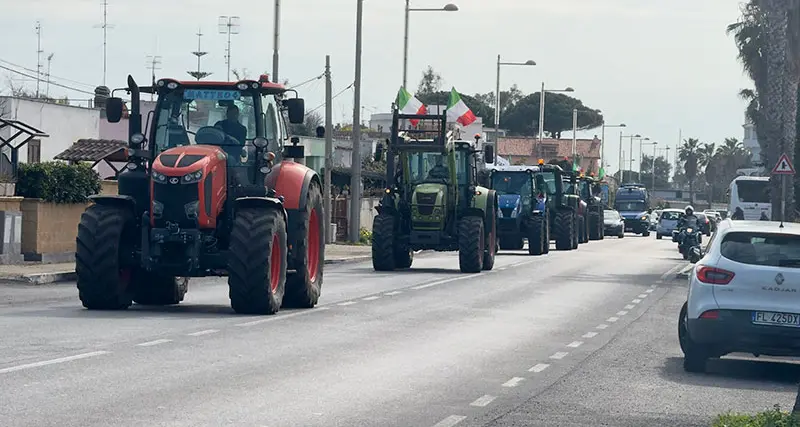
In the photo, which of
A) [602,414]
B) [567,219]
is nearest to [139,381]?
[602,414]

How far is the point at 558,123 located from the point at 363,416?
485 ft

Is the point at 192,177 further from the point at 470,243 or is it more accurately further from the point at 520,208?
the point at 520,208

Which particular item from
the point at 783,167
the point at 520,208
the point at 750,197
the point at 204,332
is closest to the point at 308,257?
the point at 204,332

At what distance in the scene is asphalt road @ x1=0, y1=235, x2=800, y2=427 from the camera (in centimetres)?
1144

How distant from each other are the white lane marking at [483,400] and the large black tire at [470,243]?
20.4m

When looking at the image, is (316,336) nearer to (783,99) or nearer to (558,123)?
(783,99)

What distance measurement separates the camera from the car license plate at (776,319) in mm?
15250

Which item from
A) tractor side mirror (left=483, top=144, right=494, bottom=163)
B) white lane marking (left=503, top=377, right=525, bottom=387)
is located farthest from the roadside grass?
tractor side mirror (left=483, top=144, right=494, bottom=163)

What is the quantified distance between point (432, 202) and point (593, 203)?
35.6 m

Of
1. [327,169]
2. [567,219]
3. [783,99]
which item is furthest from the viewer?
[567,219]

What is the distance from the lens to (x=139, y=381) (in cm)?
1255

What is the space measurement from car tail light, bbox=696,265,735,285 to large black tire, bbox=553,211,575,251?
37.9m

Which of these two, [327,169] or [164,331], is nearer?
[164,331]

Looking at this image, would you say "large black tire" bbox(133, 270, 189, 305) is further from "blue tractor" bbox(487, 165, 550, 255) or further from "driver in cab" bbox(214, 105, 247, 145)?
"blue tractor" bbox(487, 165, 550, 255)
